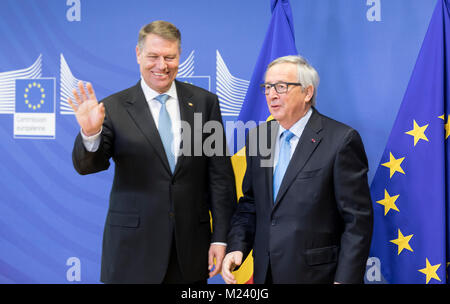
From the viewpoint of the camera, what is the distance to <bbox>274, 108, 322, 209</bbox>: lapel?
5.71ft

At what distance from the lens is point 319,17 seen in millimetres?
2883

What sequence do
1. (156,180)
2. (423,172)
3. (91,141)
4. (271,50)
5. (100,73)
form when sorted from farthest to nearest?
(100,73)
(271,50)
(423,172)
(156,180)
(91,141)

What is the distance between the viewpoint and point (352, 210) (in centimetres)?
169

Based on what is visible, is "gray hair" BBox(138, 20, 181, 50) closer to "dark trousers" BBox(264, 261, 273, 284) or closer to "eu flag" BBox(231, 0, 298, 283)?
"eu flag" BBox(231, 0, 298, 283)

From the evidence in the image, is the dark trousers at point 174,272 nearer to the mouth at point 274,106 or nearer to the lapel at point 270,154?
the lapel at point 270,154

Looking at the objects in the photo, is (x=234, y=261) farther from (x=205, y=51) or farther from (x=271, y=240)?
(x=205, y=51)

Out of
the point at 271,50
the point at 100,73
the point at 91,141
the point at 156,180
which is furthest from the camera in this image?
the point at 100,73

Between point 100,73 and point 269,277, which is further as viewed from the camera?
point 100,73

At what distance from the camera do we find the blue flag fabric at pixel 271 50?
2.56 metres

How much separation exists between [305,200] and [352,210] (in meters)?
0.18

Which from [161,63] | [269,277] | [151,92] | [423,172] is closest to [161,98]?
[151,92]

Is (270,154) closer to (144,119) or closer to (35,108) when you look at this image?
(144,119)

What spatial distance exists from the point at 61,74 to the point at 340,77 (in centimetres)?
201

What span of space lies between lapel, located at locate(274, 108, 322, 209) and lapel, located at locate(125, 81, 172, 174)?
0.47 metres
